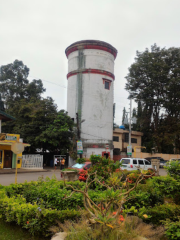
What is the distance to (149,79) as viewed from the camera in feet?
137

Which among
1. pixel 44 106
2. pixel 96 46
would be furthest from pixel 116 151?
pixel 96 46

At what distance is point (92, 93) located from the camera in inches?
1315

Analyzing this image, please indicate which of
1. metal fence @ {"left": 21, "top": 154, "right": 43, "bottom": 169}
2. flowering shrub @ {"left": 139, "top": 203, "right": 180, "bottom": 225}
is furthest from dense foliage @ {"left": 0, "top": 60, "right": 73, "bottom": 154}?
flowering shrub @ {"left": 139, "top": 203, "right": 180, "bottom": 225}

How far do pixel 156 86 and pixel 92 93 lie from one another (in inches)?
539

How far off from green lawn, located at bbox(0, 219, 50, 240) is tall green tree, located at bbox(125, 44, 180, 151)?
117 feet

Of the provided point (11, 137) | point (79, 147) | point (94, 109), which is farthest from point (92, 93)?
point (11, 137)

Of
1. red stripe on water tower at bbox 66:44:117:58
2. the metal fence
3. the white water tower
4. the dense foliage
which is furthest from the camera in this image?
red stripe on water tower at bbox 66:44:117:58

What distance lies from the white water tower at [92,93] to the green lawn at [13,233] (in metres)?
26.8

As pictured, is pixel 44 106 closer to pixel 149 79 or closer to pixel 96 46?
pixel 96 46

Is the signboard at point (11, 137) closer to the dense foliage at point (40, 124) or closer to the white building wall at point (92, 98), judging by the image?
the dense foliage at point (40, 124)

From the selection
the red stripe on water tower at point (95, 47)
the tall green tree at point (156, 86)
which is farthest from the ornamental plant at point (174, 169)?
the tall green tree at point (156, 86)

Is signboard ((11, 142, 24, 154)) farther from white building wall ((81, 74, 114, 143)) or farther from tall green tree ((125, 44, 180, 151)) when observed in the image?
tall green tree ((125, 44, 180, 151))

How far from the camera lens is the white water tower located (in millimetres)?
33156

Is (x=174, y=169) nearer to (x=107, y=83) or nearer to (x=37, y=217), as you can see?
(x=37, y=217)
